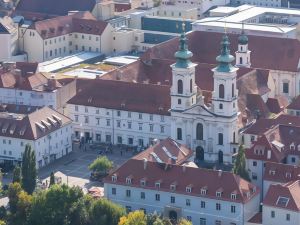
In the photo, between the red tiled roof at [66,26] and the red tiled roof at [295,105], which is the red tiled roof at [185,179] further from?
the red tiled roof at [66,26]

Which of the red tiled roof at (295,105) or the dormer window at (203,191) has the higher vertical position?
the red tiled roof at (295,105)

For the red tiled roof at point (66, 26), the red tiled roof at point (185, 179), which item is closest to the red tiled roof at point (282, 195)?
the red tiled roof at point (185, 179)

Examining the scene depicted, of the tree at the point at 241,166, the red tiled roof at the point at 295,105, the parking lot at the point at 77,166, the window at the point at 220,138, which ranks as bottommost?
the parking lot at the point at 77,166

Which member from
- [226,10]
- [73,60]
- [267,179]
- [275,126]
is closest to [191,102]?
[275,126]

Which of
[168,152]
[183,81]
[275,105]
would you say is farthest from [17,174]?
[275,105]

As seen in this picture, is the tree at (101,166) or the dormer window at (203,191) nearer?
the dormer window at (203,191)

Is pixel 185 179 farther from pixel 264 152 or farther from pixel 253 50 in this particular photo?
pixel 253 50

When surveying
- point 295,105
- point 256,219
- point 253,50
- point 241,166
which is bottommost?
point 256,219

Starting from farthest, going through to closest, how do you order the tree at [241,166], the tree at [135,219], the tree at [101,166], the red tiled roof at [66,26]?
the red tiled roof at [66,26], the tree at [101,166], the tree at [241,166], the tree at [135,219]
